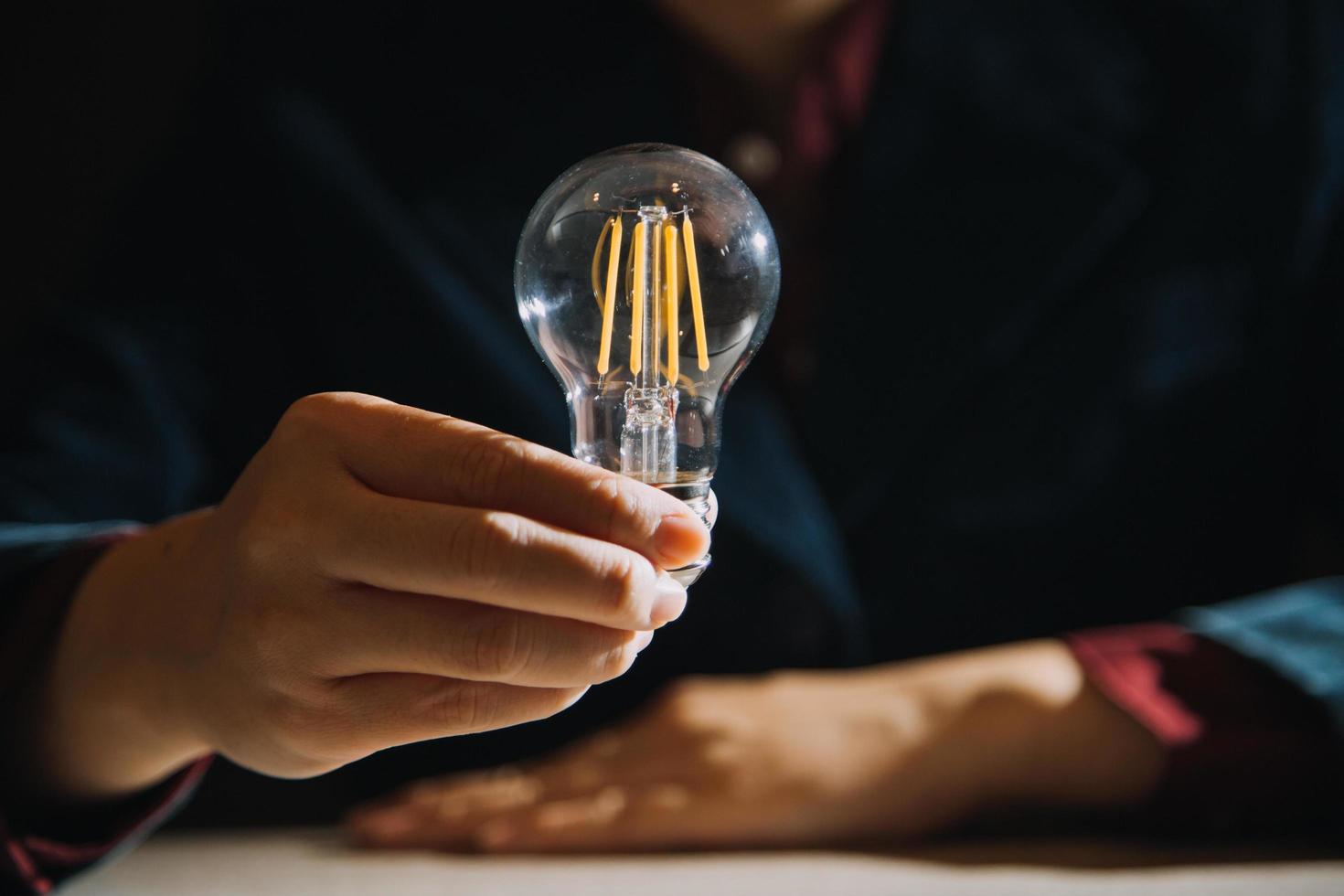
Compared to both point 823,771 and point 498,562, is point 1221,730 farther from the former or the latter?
point 498,562

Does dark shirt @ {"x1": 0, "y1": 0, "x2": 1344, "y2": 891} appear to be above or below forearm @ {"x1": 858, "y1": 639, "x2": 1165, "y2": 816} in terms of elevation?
above

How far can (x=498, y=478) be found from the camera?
289mm

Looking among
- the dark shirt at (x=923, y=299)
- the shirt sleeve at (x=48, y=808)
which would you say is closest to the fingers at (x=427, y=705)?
the shirt sleeve at (x=48, y=808)

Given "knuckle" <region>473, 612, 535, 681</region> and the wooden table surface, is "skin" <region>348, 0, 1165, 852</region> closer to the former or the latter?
the wooden table surface

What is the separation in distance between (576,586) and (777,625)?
47 centimetres

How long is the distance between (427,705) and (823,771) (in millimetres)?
311

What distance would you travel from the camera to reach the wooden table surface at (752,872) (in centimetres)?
50

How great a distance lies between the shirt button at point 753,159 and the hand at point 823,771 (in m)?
0.34

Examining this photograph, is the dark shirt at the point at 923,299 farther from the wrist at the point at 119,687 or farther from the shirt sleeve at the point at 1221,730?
the wrist at the point at 119,687

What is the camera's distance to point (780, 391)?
2.63 ft

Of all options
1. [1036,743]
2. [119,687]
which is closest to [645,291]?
[119,687]

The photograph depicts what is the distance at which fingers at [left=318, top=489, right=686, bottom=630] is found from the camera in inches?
10.8

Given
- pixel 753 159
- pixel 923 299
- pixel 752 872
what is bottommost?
pixel 752 872

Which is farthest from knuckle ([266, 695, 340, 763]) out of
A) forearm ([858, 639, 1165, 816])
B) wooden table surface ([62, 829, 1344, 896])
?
forearm ([858, 639, 1165, 816])
